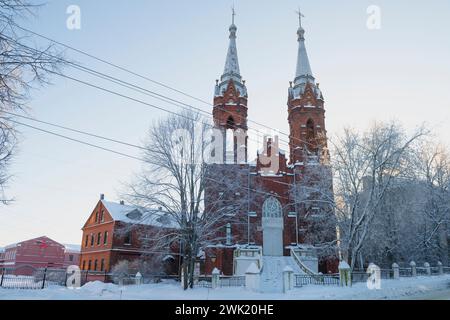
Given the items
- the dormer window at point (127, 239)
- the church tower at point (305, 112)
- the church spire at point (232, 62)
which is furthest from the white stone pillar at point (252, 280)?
the church spire at point (232, 62)

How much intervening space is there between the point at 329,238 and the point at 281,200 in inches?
230

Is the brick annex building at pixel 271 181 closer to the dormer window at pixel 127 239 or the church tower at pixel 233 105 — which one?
the church tower at pixel 233 105

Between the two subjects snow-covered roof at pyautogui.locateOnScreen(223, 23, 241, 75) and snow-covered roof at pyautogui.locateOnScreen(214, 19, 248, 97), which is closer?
snow-covered roof at pyautogui.locateOnScreen(214, 19, 248, 97)

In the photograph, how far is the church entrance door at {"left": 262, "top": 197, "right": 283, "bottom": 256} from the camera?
93.1 feet

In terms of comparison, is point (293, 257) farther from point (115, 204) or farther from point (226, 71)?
point (115, 204)

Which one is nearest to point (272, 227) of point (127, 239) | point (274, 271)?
point (274, 271)

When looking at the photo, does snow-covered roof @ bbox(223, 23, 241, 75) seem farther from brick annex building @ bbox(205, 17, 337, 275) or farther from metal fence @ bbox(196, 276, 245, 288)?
metal fence @ bbox(196, 276, 245, 288)

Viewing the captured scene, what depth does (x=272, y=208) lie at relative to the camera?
2973cm

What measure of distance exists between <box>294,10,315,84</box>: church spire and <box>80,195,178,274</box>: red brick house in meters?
20.3

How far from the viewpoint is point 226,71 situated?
3459 cm

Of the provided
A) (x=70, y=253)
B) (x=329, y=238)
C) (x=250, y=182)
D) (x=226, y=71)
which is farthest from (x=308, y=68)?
(x=70, y=253)

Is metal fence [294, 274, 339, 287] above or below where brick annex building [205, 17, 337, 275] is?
below

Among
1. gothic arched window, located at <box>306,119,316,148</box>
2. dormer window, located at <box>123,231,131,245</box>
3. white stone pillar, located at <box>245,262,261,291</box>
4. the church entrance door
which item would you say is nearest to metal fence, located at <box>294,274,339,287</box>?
white stone pillar, located at <box>245,262,261,291</box>

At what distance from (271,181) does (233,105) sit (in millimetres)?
8361
